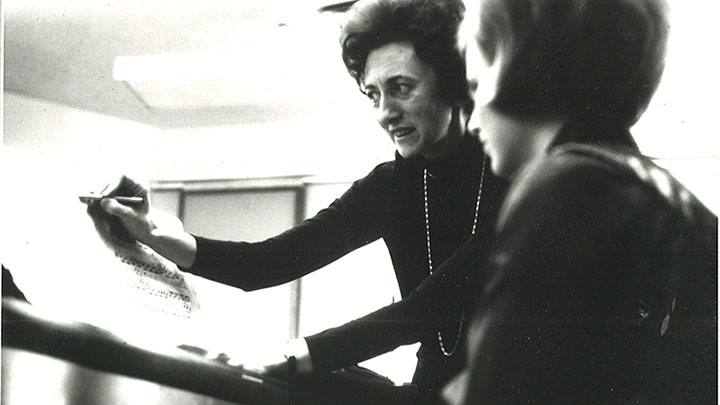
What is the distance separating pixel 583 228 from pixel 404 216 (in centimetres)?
30

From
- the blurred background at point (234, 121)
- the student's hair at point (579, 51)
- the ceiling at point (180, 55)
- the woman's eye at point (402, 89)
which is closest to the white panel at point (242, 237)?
the blurred background at point (234, 121)

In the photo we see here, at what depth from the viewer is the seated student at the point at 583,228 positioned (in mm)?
1140

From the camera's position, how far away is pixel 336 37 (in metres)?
1.30

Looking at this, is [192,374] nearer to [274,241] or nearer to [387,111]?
[274,241]

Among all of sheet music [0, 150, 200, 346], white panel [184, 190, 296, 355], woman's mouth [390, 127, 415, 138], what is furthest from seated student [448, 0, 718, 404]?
sheet music [0, 150, 200, 346]

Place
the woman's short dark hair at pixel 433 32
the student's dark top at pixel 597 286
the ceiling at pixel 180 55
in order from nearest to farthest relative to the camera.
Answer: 1. the student's dark top at pixel 597 286
2. the woman's short dark hair at pixel 433 32
3. the ceiling at pixel 180 55

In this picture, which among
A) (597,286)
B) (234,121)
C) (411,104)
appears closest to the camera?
(597,286)

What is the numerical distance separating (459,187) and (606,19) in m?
0.36

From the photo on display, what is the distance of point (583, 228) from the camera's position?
1.16 m

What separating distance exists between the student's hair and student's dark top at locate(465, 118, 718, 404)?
5cm

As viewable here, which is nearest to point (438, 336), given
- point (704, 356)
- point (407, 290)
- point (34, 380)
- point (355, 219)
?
point (407, 290)

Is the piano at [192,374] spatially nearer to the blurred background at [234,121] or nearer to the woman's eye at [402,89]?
the blurred background at [234,121]

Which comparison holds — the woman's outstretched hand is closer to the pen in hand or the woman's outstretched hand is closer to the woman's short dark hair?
the pen in hand

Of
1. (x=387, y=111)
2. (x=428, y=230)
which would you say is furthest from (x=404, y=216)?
(x=387, y=111)
